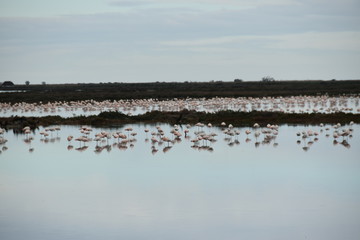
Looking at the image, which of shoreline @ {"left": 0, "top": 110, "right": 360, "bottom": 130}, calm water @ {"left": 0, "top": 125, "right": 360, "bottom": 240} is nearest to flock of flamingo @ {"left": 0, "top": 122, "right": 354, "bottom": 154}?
calm water @ {"left": 0, "top": 125, "right": 360, "bottom": 240}

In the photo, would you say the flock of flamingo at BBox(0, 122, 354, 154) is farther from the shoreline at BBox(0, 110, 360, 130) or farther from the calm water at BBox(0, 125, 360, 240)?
the shoreline at BBox(0, 110, 360, 130)

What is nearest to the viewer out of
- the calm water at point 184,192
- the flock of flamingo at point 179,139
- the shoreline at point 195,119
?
the calm water at point 184,192

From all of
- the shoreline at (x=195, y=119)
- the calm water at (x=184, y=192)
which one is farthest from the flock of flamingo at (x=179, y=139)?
the shoreline at (x=195, y=119)

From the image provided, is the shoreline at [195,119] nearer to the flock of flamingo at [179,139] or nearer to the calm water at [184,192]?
the flock of flamingo at [179,139]

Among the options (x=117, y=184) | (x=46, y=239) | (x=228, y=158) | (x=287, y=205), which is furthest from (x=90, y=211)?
(x=228, y=158)

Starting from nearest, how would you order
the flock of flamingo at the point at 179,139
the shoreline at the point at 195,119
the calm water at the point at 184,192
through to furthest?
the calm water at the point at 184,192 < the flock of flamingo at the point at 179,139 < the shoreline at the point at 195,119

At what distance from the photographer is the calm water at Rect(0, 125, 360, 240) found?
556 inches

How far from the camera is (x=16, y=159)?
25.2 meters

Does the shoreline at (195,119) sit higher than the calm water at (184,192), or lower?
higher

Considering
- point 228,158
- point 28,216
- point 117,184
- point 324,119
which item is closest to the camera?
point 28,216

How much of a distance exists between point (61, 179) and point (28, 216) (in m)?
4.87

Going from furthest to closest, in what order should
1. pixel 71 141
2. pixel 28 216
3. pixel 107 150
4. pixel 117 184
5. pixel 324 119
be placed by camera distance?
pixel 324 119
pixel 71 141
pixel 107 150
pixel 117 184
pixel 28 216

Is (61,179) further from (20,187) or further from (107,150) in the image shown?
(107,150)

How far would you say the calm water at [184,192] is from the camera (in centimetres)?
1413
